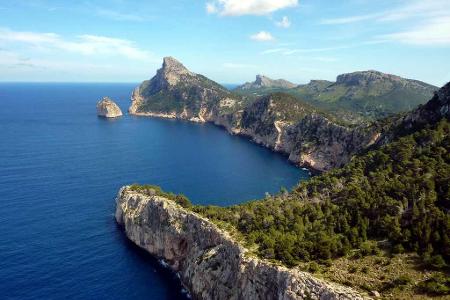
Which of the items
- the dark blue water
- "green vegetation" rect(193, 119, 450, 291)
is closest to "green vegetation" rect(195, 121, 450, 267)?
"green vegetation" rect(193, 119, 450, 291)

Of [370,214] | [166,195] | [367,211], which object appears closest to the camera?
[370,214]

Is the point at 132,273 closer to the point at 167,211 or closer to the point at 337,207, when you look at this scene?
the point at 167,211

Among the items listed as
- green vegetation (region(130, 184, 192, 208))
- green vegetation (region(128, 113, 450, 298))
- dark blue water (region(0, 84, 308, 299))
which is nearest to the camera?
green vegetation (region(128, 113, 450, 298))

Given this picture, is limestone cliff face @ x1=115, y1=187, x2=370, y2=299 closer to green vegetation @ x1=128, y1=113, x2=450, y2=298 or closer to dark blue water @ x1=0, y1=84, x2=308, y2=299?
green vegetation @ x1=128, y1=113, x2=450, y2=298

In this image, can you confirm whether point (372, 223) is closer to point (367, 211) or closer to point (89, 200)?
point (367, 211)

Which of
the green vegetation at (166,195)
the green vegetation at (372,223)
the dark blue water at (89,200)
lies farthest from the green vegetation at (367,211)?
the dark blue water at (89,200)

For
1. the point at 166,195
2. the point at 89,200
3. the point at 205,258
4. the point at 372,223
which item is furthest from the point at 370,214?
the point at 89,200
